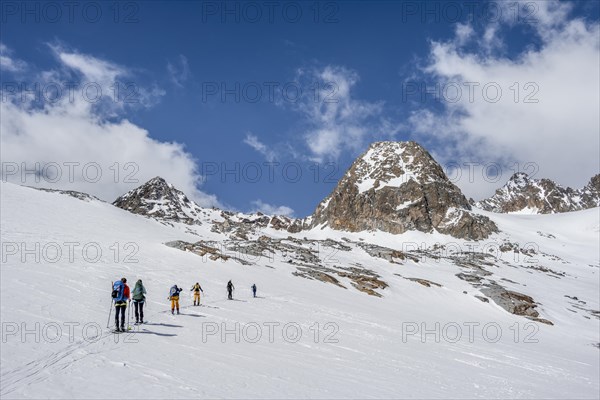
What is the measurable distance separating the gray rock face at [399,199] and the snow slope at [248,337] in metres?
90.9

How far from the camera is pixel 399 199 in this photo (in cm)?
15662

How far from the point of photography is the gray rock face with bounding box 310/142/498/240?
481 feet

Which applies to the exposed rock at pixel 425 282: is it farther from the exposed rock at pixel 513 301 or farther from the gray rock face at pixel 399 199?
the gray rock face at pixel 399 199

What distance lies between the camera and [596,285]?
8050 cm

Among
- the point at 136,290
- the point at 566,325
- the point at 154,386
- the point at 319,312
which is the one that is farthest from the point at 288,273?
the point at 154,386

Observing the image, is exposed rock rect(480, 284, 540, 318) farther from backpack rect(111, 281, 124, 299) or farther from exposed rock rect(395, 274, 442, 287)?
backpack rect(111, 281, 124, 299)

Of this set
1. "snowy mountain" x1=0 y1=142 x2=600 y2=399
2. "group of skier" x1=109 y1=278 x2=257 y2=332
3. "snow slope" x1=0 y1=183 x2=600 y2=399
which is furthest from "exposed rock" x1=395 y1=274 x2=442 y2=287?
"group of skier" x1=109 y1=278 x2=257 y2=332

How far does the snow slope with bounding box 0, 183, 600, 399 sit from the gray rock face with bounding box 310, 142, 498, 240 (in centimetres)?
9092

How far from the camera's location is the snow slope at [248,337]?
34.4ft

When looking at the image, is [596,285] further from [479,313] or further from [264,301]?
[264,301]

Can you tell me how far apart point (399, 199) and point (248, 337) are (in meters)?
145

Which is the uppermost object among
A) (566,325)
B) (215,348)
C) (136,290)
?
(136,290)

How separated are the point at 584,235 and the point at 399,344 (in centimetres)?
17346

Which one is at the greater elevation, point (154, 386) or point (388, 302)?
point (154, 386)
